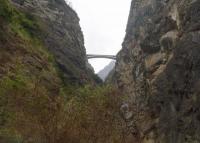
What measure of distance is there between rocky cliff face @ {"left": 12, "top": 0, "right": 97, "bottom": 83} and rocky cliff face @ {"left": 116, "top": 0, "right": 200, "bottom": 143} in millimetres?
6759

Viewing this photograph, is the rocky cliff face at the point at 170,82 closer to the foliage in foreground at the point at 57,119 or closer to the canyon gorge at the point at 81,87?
the canyon gorge at the point at 81,87

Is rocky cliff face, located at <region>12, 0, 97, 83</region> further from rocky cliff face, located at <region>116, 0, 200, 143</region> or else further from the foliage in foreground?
the foliage in foreground

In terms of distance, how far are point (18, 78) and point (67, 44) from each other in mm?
18213

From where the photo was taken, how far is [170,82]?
29.8 m

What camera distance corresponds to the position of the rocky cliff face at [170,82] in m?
26.9

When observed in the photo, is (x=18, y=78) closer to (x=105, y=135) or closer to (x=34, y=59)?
(x=34, y=59)

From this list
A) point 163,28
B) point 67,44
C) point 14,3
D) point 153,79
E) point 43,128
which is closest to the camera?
point 43,128

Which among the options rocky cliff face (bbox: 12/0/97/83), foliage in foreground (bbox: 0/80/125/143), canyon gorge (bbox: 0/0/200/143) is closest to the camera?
foliage in foreground (bbox: 0/80/125/143)

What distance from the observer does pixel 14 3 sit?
43219 mm

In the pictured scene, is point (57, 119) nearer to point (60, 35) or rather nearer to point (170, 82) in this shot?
point (170, 82)

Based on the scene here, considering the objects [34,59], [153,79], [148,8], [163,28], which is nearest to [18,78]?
[34,59]

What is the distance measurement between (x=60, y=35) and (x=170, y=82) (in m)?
19.1

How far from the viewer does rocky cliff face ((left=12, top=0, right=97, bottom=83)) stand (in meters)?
41.8

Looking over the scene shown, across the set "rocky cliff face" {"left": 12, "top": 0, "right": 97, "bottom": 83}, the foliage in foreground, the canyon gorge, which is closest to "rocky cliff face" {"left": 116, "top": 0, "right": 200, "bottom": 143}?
the canyon gorge
